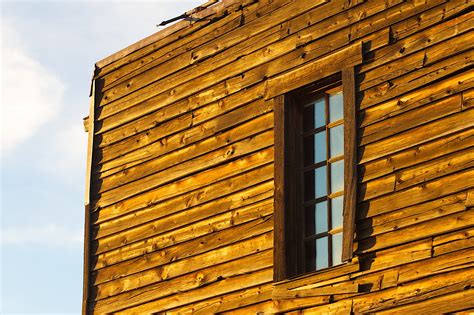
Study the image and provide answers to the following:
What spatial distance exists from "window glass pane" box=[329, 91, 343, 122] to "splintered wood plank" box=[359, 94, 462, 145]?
60 centimetres

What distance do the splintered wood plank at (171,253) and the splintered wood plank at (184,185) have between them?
53 cm

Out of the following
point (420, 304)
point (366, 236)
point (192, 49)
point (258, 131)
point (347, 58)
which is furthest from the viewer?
point (192, 49)

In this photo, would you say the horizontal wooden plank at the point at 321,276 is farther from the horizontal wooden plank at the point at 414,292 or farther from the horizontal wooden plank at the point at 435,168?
the horizontal wooden plank at the point at 435,168

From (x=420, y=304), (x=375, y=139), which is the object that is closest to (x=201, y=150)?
(x=375, y=139)

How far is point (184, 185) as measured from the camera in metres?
12.4

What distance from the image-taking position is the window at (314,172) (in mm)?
10734

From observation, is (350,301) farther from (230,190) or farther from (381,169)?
(230,190)

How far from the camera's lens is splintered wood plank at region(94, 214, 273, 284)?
11383 mm

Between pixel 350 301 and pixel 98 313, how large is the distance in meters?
3.78

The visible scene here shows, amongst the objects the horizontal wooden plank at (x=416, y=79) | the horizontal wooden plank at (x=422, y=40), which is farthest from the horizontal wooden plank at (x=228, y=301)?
the horizontal wooden plank at (x=422, y=40)

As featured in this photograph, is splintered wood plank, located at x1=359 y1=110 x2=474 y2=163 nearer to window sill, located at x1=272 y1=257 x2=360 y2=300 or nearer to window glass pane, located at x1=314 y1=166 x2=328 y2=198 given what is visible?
window glass pane, located at x1=314 y1=166 x2=328 y2=198

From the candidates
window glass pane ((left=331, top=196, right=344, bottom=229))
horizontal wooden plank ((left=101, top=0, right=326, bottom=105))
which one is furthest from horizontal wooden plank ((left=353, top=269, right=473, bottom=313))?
horizontal wooden plank ((left=101, top=0, right=326, bottom=105))

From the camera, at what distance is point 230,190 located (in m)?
11.8

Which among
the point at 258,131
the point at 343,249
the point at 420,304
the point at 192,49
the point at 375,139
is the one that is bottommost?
the point at 420,304
